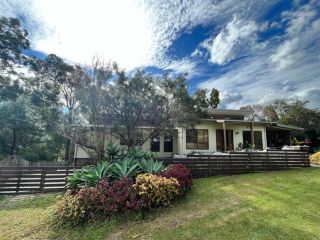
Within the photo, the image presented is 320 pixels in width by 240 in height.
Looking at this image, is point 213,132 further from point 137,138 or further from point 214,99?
point 214,99

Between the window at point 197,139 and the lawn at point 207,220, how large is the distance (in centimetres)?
1254

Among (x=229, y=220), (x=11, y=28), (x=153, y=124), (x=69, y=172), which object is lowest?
(x=229, y=220)

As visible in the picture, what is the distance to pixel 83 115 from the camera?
11.9 metres

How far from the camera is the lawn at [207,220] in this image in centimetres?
493

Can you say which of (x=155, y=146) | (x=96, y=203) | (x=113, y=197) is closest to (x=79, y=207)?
(x=96, y=203)

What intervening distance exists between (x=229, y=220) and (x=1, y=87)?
22.9m

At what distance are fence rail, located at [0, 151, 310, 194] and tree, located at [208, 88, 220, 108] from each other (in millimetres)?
22010

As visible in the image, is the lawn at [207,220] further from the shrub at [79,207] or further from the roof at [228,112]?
the roof at [228,112]

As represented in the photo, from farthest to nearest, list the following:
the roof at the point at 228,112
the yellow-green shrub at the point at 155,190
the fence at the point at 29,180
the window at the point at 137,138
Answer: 1. the roof at the point at 228,112
2. the window at the point at 137,138
3. the fence at the point at 29,180
4. the yellow-green shrub at the point at 155,190

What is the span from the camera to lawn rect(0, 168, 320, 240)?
4.93 metres

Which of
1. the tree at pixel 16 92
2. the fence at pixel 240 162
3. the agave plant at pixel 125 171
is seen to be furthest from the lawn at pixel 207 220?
the tree at pixel 16 92

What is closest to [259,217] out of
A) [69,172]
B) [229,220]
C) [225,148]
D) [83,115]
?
[229,220]

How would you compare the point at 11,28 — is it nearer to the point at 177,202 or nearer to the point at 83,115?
the point at 83,115

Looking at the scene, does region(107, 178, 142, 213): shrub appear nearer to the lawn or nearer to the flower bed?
the flower bed
